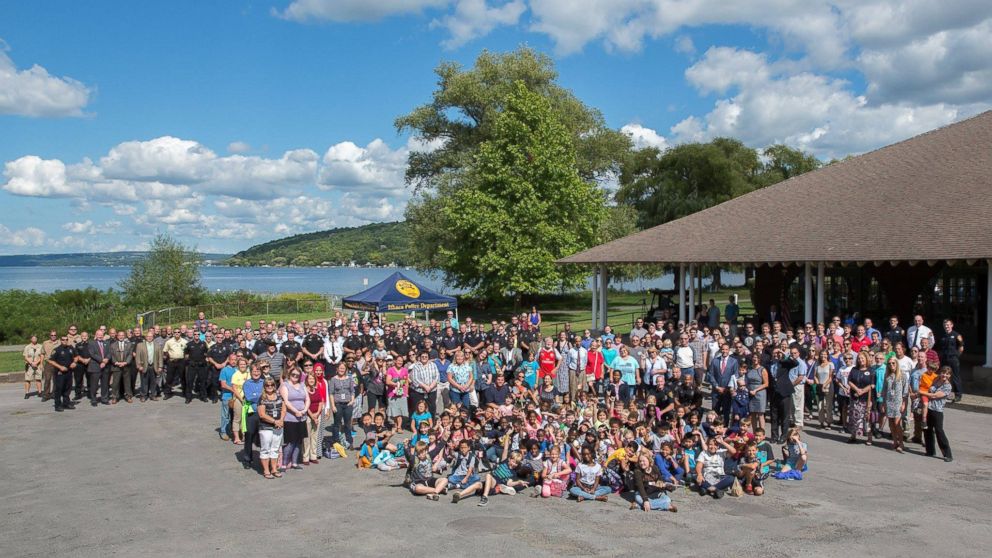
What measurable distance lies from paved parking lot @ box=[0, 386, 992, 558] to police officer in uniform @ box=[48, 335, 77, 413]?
154 inches

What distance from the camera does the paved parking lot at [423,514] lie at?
26.9 ft

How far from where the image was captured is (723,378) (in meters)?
13.8

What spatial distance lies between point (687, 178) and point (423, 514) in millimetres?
54457

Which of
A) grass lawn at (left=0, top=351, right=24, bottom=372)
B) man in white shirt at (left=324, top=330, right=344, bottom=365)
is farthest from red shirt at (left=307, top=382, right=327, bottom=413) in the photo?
grass lawn at (left=0, top=351, right=24, bottom=372)

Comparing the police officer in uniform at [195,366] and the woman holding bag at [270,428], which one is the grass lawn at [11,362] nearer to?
the police officer in uniform at [195,366]

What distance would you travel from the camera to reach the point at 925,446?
39.9ft

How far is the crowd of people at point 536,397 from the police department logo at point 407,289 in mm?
5807

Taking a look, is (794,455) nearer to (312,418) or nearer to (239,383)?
(312,418)

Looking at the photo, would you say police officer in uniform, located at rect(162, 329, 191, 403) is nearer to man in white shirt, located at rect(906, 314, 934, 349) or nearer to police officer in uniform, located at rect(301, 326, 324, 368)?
police officer in uniform, located at rect(301, 326, 324, 368)

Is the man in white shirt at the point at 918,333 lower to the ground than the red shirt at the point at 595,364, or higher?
higher

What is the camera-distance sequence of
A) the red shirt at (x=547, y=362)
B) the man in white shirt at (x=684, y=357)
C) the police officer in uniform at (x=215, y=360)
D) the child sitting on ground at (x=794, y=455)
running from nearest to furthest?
1. the child sitting on ground at (x=794, y=455)
2. the man in white shirt at (x=684, y=357)
3. the red shirt at (x=547, y=362)
4. the police officer in uniform at (x=215, y=360)

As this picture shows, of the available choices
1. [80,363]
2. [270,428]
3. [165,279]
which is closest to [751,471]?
[270,428]

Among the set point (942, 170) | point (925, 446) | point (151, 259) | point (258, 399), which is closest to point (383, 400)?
point (258, 399)

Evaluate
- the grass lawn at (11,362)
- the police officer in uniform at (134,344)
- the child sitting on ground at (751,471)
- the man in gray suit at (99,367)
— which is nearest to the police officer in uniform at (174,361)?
the police officer in uniform at (134,344)
